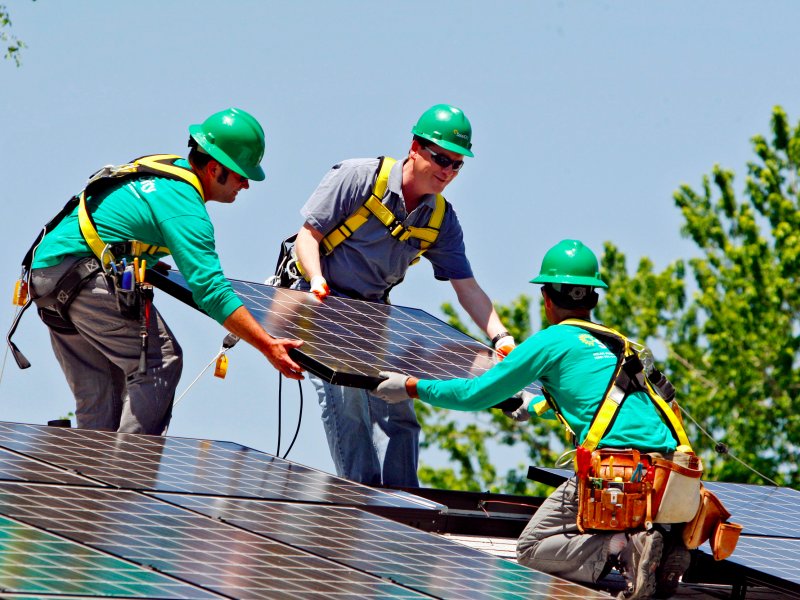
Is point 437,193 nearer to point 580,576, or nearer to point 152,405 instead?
point 152,405

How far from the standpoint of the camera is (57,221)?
30.6 feet

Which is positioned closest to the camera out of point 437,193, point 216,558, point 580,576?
point 216,558

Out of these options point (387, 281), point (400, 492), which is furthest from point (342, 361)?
point (387, 281)

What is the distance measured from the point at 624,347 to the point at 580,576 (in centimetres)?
117

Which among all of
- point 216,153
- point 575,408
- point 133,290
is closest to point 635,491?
point 575,408

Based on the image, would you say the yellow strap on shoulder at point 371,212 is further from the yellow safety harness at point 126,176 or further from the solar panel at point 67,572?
the solar panel at point 67,572

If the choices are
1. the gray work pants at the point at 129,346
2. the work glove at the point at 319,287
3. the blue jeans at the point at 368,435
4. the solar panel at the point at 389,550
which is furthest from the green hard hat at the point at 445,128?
the solar panel at the point at 389,550

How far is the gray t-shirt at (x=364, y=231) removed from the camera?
10.4m

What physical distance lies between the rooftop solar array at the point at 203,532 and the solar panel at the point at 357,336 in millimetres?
626

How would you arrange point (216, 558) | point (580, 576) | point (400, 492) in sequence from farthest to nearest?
1. point (400, 492)
2. point (580, 576)
3. point (216, 558)

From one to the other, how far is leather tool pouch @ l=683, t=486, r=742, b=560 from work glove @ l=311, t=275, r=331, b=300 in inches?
126

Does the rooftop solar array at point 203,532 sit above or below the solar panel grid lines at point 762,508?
below

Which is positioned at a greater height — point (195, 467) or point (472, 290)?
point (472, 290)

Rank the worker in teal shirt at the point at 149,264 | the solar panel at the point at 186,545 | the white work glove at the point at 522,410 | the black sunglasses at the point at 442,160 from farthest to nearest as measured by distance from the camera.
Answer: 1. the black sunglasses at the point at 442,160
2. the white work glove at the point at 522,410
3. the worker in teal shirt at the point at 149,264
4. the solar panel at the point at 186,545
